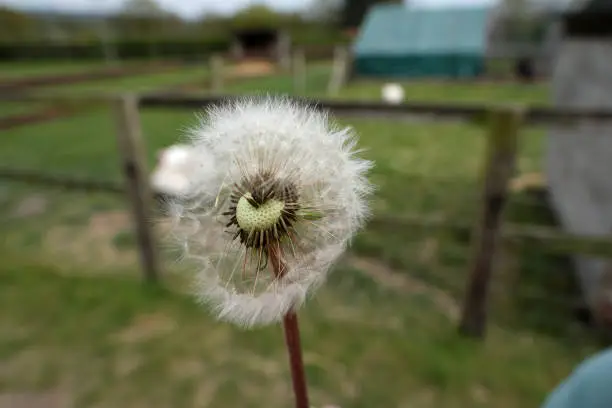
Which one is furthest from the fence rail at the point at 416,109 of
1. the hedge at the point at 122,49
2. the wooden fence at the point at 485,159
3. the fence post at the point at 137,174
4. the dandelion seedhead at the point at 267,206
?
the hedge at the point at 122,49

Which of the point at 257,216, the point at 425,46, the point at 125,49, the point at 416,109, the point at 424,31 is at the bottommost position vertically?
the point at 125,49

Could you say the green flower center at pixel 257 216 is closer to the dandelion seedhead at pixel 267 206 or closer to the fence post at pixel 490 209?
the dandelion seedhead at pixel 267 206

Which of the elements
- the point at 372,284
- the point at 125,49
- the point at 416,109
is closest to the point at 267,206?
the point at 416,109

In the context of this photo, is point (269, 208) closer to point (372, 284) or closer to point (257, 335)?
Result: point (257, 335)

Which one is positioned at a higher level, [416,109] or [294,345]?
[294,345]

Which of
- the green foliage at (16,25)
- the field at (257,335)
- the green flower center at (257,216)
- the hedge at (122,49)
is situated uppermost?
the green foliage at (16,25)

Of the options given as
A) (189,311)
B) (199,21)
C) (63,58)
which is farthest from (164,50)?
(189,311)

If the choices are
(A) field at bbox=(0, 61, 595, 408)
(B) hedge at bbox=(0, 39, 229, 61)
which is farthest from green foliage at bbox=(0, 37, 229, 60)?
(A) field at bbox=(0, 61, 595, 408)
